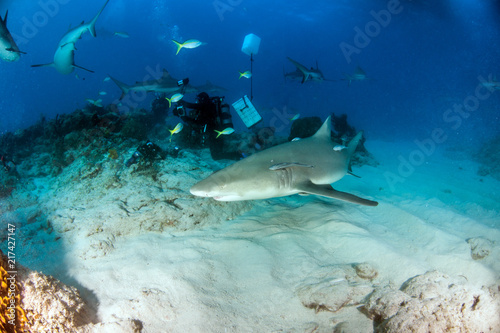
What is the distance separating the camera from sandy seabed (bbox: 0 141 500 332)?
2158mm

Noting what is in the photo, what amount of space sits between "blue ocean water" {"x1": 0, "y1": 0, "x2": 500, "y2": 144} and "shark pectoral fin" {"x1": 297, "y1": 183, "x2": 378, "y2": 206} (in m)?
9.32

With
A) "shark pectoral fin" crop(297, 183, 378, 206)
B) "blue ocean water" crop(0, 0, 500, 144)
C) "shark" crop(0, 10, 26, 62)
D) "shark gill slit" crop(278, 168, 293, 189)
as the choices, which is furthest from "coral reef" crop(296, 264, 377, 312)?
"blue ocean water" crop(0, 0, 500, 144)

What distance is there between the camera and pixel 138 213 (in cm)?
425

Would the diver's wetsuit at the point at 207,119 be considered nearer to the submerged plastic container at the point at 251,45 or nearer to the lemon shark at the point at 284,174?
the submerged plastic container at the point at 251,45

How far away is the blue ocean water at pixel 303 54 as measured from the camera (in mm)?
36656

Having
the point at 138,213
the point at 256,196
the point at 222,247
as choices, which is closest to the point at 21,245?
the point at 138,213

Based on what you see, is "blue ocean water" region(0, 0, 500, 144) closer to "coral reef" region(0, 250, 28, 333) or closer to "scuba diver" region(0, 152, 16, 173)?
"scuba diver" region(0, 152, 16, 173)

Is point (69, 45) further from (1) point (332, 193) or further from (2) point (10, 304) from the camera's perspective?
(1) point (332, 193)

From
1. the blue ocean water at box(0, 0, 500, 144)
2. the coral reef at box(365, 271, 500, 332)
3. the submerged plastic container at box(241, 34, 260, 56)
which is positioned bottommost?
the blue ocean water at box(0, 0, 500, 144)

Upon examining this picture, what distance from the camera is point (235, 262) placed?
3.34 metres

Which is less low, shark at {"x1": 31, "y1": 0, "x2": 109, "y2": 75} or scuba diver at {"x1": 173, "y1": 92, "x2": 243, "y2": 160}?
→ shark at {"x1": 31, "y1": 0, "x2": 109, "y2": 75}

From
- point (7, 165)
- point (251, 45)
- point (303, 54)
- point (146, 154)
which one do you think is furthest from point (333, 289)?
point (303, 54)

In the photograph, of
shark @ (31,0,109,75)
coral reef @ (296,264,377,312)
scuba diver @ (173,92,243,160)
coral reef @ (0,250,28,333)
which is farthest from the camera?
scuba diver @ (173,92,243,160)

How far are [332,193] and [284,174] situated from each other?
824 millimetres
